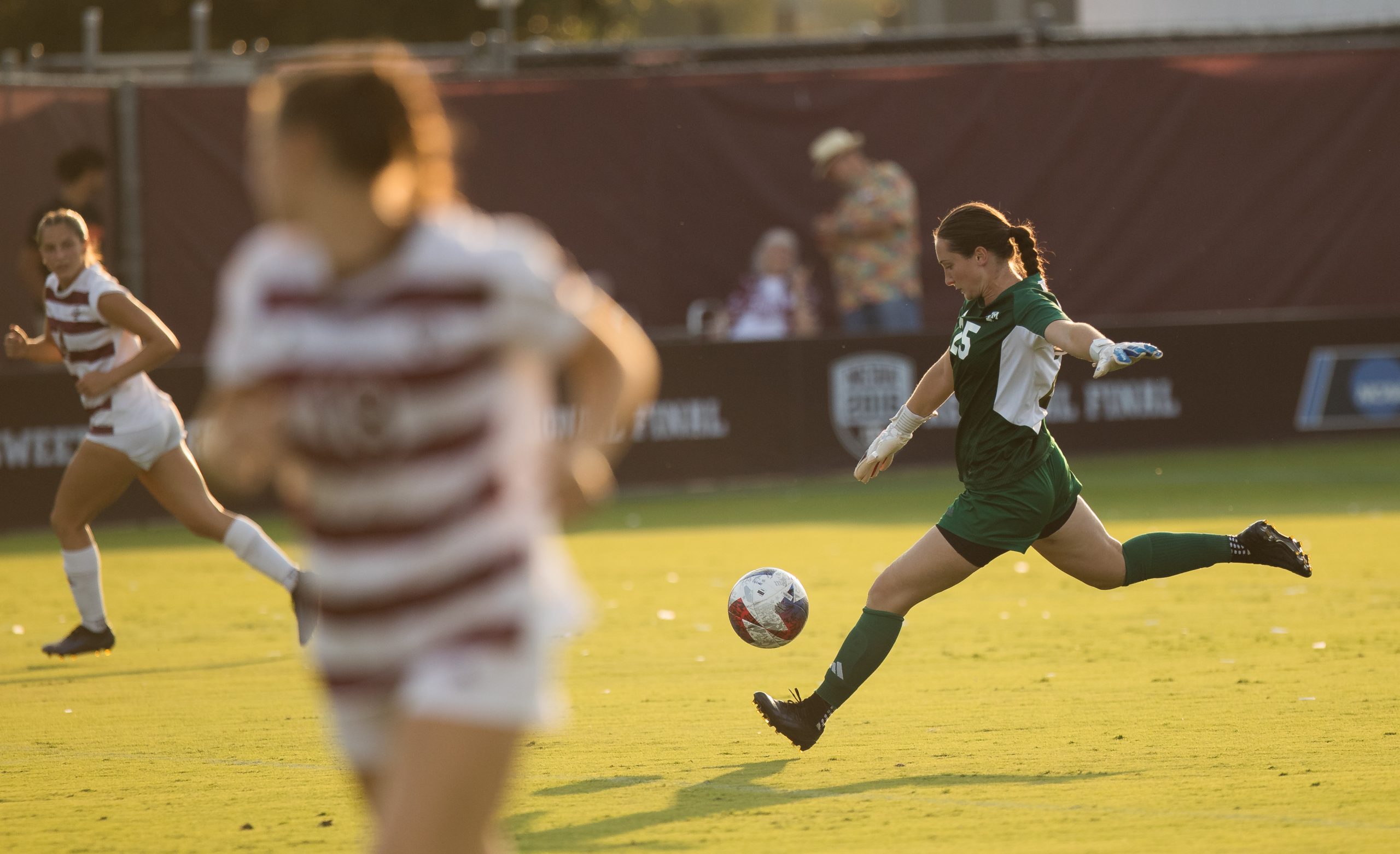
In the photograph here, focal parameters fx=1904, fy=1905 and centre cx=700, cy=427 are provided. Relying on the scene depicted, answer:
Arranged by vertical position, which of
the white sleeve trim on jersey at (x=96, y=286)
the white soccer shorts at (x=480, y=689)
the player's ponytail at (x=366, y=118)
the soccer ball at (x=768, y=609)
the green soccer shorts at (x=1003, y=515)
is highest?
the player's ponytail at (x=366, y=118)

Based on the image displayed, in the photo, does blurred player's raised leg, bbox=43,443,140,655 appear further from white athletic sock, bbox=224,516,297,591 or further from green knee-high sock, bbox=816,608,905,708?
green knee-high sock, bbox=816,608,905,708

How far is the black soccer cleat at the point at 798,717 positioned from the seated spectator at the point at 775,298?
38.5 ft

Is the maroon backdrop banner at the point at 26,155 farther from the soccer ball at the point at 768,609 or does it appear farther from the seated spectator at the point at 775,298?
the soccer ball at the point at 768,609

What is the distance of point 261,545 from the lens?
942cm

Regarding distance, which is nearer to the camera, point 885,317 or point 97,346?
point 97,346

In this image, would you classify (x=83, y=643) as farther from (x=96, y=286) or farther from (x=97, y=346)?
(x=96, y=286)

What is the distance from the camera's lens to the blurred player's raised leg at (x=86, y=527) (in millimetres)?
9297

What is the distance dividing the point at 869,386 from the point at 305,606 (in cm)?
902

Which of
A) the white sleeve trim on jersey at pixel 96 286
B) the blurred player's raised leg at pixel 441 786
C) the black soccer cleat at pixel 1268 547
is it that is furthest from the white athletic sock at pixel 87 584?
the blurred player's raised leg at pixel 441 786

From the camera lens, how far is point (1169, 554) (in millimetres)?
7574

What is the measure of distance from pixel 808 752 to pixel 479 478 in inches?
149

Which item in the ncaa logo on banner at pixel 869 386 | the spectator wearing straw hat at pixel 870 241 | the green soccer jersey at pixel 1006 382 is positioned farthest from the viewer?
the spectator wearing straw hat at pixel 870 241

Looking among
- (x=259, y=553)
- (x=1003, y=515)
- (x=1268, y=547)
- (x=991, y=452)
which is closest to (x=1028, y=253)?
(x=991, y=452)

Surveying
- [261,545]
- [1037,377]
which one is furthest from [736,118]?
[1037,377]
